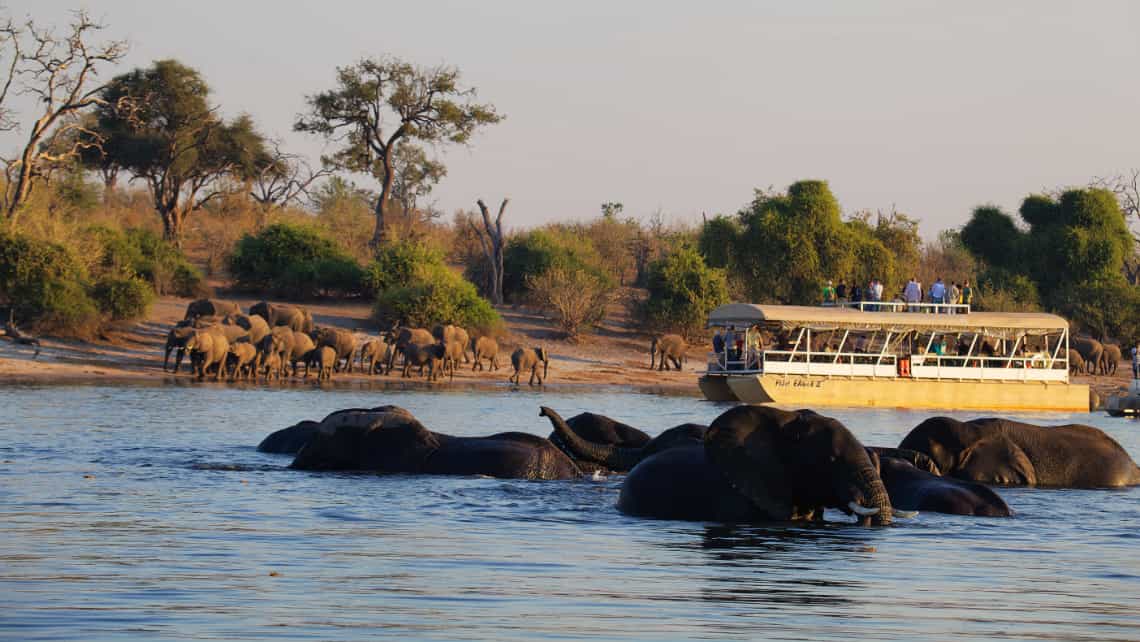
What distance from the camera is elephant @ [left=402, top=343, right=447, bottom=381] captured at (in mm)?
38250

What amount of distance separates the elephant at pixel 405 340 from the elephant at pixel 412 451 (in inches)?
930

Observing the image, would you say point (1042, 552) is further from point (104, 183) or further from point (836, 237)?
point (104, 183)

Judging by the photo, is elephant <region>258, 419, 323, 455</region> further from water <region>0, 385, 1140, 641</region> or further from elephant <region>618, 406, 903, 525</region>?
elephant <region>618, 406, 903, 525</region>

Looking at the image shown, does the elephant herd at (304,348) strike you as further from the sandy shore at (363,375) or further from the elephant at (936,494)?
the elephant at (936,494)

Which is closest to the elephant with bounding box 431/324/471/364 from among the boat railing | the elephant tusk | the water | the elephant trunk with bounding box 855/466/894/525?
the boat railing

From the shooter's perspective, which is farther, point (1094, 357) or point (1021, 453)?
point (1094, 357)

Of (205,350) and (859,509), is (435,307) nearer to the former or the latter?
(205,350)

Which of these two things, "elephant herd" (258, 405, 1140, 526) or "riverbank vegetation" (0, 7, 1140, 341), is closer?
"elephant herd" (258, 405, 1140, 526)

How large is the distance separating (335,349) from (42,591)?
1193 inches

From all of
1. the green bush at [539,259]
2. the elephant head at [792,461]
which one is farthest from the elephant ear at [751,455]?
the green bush at [539,259]

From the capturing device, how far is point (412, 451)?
14.6 metres

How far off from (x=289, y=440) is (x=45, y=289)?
837 inches

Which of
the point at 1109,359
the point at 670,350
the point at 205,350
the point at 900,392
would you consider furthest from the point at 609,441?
the point at 1109,359

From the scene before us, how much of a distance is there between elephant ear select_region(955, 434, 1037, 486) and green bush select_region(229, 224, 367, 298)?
109ft
